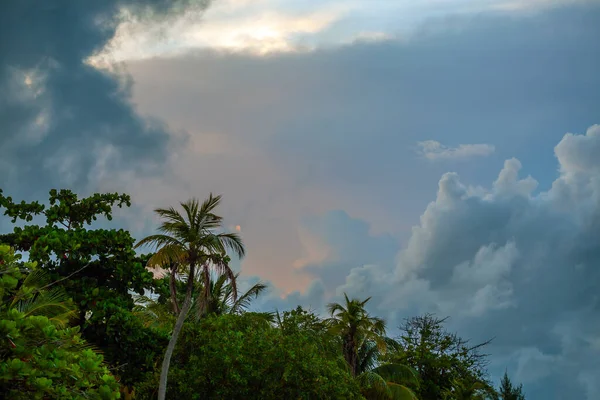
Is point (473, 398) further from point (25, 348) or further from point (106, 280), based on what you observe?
point (25, 348)

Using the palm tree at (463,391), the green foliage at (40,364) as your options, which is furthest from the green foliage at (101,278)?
the palm tree at (463,391)

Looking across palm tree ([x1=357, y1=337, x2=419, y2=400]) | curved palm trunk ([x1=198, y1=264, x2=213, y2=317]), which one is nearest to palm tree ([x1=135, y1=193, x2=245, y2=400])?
curved palm trunk ([x1=198, y1=264, x2=213, y2=317])

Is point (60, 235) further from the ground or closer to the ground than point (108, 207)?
closer to the ground

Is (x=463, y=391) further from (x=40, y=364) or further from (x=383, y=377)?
(x=40, y=364)

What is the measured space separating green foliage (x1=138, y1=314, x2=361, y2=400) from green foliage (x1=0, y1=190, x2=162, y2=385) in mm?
1470

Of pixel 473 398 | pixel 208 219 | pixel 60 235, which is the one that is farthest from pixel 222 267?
pixel 473 398

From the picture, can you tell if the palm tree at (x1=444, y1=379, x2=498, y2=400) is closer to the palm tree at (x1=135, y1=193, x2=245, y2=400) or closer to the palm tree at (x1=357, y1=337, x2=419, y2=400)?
the palm tree at (x1=357, y1=337, x2=419, y2=400)

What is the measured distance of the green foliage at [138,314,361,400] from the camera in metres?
19.2

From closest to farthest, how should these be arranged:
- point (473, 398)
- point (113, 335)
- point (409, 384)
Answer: point (113, 335) → point (473, 398) → point (409, 384)

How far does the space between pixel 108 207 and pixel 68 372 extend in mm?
14640

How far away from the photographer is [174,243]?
64.7 ft

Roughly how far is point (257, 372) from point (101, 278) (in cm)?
566

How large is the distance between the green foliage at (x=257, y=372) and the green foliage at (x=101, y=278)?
1.47 m

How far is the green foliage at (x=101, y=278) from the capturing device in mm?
18625
